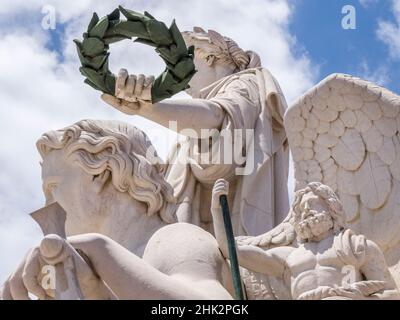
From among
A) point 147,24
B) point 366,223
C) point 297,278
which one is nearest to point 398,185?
point 366,223

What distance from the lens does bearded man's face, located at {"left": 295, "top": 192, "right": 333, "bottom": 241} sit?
1086 centimetres

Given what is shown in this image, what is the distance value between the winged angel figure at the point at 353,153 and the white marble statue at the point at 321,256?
0.49m

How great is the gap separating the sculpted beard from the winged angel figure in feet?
1.65

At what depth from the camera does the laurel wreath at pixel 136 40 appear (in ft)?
35.3

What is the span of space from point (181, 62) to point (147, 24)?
0.32 metres

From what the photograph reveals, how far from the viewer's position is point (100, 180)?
11094 millimetres

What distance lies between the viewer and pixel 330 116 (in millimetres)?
12352

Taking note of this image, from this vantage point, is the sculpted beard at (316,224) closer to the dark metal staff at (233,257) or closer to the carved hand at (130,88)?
the dark metal staff at (233,257)

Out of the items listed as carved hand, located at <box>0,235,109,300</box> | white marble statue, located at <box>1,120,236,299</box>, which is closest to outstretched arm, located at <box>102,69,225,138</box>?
white marble statue, located at <box>1,120,236,299</box>

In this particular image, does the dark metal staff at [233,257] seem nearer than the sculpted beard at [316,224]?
Yes

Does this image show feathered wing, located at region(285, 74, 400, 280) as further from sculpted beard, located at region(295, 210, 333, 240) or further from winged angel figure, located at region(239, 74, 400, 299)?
sculpted beard, located at region(295, 210, 333, 240)

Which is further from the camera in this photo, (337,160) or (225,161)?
(225,161)

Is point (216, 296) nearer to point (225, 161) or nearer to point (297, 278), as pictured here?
point (297, 278)

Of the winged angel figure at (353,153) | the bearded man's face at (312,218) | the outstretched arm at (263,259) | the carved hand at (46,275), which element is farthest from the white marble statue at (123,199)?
the winged angel figure at (353,153)
